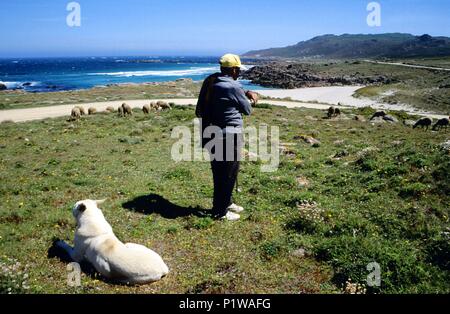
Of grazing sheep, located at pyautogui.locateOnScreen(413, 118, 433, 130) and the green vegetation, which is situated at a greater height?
the green vegetation

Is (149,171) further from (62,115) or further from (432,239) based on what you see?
(62,115)

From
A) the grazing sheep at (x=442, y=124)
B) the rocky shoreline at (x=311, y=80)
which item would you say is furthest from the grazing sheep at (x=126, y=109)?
the rocky shoreline at (x=311, y=80)

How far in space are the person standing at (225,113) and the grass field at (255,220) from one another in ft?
4.26

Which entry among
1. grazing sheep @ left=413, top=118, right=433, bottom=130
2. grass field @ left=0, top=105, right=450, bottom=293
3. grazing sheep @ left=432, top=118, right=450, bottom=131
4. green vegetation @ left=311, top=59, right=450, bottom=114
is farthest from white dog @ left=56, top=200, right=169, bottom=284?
green vegetation @ left=311, top=59, right=450, bottom=114

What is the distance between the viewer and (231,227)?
348 inches

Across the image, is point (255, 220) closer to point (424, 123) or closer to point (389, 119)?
point (424, 123)

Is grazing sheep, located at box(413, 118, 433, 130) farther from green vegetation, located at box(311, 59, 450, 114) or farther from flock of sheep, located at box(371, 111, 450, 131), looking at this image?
green vegetation, located at box(311, 59, 450, 114)

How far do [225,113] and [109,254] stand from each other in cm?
412

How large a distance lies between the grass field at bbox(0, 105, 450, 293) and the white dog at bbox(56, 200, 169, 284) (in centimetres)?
20

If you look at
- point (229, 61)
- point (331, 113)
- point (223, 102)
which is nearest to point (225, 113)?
point (223, 102)

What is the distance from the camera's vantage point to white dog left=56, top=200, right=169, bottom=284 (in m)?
6.32

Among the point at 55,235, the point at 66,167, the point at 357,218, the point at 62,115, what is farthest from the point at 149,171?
the point at 62,115

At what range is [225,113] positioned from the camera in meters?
8.61

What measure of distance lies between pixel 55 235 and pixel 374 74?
Answer: 358 feet
